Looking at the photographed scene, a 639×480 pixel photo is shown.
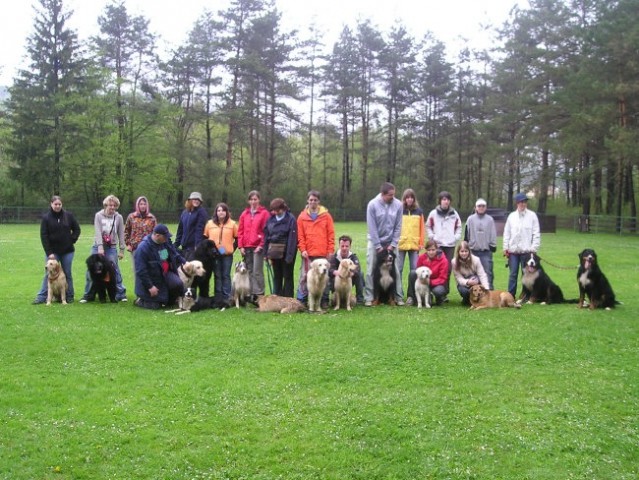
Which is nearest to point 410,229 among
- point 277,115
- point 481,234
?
point 481,234

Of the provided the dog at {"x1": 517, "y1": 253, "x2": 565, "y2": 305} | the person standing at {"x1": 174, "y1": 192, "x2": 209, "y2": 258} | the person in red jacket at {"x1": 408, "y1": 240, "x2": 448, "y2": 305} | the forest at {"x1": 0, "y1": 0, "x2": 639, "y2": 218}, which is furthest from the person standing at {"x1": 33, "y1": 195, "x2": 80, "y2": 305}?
the forest at {"x1": 0, "y1": 0, "x2": 639, "y2": 218}

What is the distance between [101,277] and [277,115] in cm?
2959

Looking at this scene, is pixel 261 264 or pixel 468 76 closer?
pixel 261 264

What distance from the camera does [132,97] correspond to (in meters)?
36.7

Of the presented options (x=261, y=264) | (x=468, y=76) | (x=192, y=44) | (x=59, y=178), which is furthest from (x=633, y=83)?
(x=59, y=178)

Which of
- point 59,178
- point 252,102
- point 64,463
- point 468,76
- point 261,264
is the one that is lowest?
point 64,463

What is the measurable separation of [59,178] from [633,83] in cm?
3421

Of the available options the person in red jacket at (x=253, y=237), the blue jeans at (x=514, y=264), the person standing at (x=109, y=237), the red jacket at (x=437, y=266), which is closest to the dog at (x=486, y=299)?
the red jacket at (x=437, y=266)

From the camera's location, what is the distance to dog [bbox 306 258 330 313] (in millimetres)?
7906

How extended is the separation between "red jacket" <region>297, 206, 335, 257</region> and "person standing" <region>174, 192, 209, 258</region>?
1.67 metres

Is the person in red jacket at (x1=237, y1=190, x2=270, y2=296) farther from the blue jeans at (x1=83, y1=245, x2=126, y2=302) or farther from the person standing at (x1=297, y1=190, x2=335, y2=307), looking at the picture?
the blue jeans at (x1=83, y1=245, x2=126, y2=302)

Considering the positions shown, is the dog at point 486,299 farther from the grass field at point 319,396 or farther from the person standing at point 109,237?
the person standing at point 109,237

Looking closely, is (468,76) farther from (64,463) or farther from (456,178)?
(64,463)

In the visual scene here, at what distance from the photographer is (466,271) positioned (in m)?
8.73
